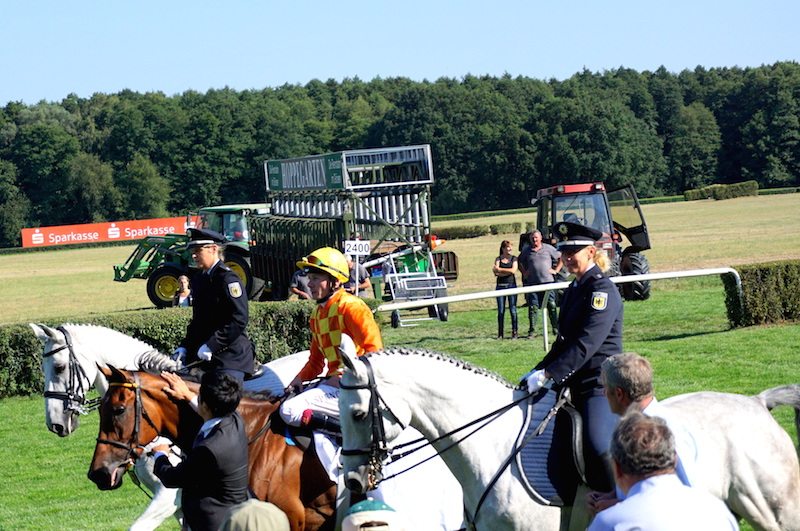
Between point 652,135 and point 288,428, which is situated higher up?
point 652,135

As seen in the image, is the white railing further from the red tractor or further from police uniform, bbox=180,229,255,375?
police uniform, bbox=180,229,255,375

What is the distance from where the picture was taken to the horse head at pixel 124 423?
554 centimetres

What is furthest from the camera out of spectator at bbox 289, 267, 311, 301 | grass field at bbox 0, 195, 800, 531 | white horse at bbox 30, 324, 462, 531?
spectator at bbox 289, 267, 311, 301

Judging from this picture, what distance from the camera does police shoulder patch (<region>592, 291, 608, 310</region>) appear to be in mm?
5184

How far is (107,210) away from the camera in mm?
83562

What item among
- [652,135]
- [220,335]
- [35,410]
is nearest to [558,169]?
[652,135]

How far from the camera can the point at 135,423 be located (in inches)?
222

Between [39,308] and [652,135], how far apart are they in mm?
74392

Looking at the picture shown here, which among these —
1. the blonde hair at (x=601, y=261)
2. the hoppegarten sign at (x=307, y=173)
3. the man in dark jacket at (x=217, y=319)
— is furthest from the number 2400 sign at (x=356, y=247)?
the blonde hair at (x=601, y=261)

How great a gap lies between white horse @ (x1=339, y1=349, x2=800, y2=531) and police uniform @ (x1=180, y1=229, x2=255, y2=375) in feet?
5.29

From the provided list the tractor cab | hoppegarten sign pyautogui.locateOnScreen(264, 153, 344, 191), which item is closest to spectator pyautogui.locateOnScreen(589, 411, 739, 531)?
the tractor cab

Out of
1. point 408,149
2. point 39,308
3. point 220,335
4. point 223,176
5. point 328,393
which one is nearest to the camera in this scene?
point 328,393

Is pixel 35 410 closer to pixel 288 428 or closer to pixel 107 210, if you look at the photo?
pixel 288 428

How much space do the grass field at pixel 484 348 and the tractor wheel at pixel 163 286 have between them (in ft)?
8.01
